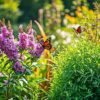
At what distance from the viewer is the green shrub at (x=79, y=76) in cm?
432

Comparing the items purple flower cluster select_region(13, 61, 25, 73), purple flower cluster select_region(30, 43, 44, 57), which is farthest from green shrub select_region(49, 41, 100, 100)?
purple flower cluster select_region(13, 61, 25, 73)

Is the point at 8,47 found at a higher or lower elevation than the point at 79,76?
higher

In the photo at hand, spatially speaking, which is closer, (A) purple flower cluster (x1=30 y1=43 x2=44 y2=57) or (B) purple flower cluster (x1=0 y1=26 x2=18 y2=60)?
(B) purple flower cluster (x1=0 y1=26 x2=18 y2=60)

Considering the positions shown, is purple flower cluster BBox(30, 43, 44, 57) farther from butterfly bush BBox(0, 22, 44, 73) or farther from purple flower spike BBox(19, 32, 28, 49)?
purple flower spike BBox(19, 32, 28, 49)

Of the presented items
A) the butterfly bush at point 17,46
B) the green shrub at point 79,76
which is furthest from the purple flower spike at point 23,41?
the green shrub at point 79,76

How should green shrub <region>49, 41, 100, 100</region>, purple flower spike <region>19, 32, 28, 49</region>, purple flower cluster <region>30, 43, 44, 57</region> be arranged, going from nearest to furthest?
green shrub <region>49, 41, 100, 100</region> < purple flower spike <region>19, 32, 28, 49</region> < purple flower cluster <region>30, 43, 44, 57</region>

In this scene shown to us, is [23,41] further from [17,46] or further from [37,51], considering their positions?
[37,51]

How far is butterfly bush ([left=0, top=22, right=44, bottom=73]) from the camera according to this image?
4.38 m

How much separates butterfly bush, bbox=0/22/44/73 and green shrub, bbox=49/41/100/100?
1.10 feet

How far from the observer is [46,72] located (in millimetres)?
5305

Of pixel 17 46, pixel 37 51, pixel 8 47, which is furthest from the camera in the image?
pixel 37 51

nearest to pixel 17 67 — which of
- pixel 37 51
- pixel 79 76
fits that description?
pixel 37 51

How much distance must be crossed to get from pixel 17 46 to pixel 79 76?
0.65 metres

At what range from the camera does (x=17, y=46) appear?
448 centimetres
